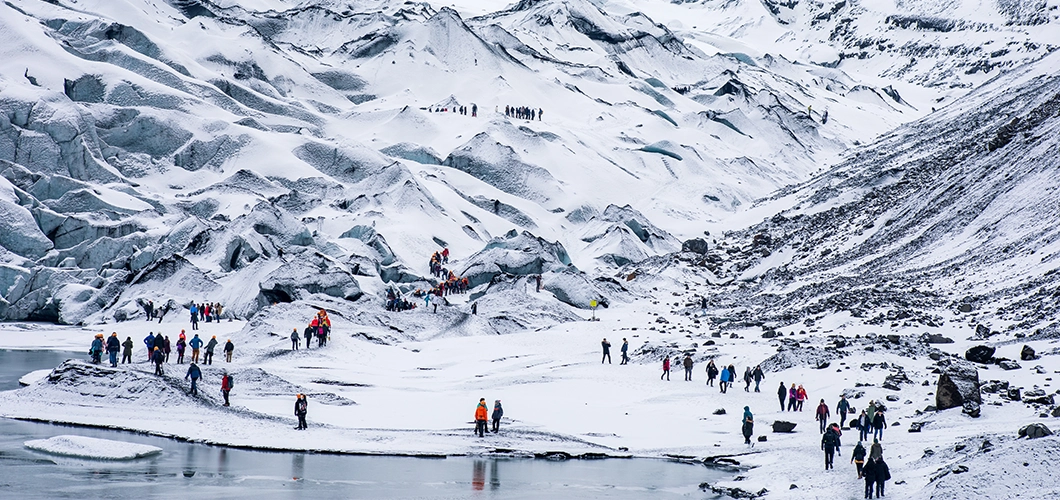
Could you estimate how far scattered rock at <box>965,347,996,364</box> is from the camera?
39.4m

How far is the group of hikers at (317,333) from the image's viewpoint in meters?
49.2

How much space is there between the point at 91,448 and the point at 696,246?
6718cm

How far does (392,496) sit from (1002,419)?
18239 mm

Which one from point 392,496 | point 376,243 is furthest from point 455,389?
point 376,243

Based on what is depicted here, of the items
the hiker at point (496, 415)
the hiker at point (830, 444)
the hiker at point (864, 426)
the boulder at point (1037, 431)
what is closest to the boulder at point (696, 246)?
the hiker at point (496, 415)

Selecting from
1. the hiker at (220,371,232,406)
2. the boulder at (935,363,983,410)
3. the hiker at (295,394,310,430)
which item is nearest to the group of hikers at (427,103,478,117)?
the hiker at (220,371,232,406)

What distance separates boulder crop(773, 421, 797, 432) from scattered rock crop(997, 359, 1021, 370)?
9.77m

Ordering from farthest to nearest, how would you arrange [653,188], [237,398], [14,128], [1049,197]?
[653,188], [14,128], [1049,197], [237,398]

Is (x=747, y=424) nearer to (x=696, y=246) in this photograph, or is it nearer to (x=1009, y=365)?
(x=1009, y=365)

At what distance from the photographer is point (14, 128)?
88125 mm

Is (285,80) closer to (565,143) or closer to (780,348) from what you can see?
(565,143)

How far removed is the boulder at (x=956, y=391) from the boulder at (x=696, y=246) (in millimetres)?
55674

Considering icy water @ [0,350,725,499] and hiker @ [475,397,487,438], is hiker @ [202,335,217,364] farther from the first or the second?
hiker @ [475,397,487,438]

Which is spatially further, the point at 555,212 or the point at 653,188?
the point at 653,188
